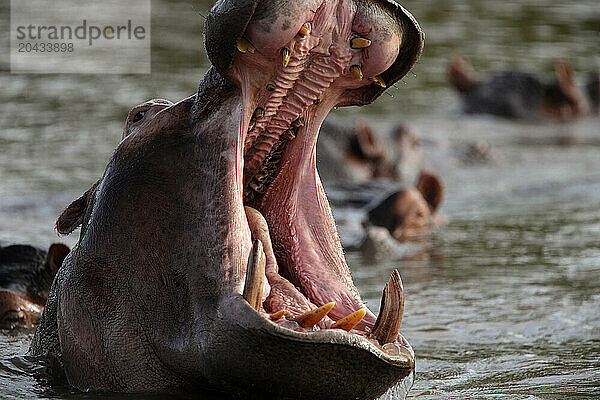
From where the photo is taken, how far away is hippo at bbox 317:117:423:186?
985 cm

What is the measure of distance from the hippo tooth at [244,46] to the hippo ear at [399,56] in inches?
15.9

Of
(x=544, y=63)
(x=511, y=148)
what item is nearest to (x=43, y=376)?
(x=511, y=148)

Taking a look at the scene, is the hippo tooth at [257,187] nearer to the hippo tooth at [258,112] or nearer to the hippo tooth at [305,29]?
the hippo tooth at [258,112]

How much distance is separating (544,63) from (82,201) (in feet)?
44.2

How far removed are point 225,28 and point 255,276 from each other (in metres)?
0.68

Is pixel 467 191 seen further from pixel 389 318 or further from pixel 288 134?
pixel 389 318

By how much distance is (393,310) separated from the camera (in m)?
3.25

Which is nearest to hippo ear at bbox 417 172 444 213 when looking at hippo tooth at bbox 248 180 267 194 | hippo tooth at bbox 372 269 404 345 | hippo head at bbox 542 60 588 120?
hippo tooth at bbox 248 180 267 194

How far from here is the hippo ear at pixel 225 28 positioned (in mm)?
3092

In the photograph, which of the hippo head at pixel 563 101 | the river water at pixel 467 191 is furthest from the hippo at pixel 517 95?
the river water at pixel 467 191

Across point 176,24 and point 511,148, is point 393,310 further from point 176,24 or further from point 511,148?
point 176,24

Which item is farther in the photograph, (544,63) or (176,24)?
(176,24)

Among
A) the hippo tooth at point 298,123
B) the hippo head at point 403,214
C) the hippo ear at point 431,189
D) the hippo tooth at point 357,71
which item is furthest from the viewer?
the hippo ear at point 431,189

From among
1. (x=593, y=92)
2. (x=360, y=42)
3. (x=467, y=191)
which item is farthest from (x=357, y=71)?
(x=593, y=92)
